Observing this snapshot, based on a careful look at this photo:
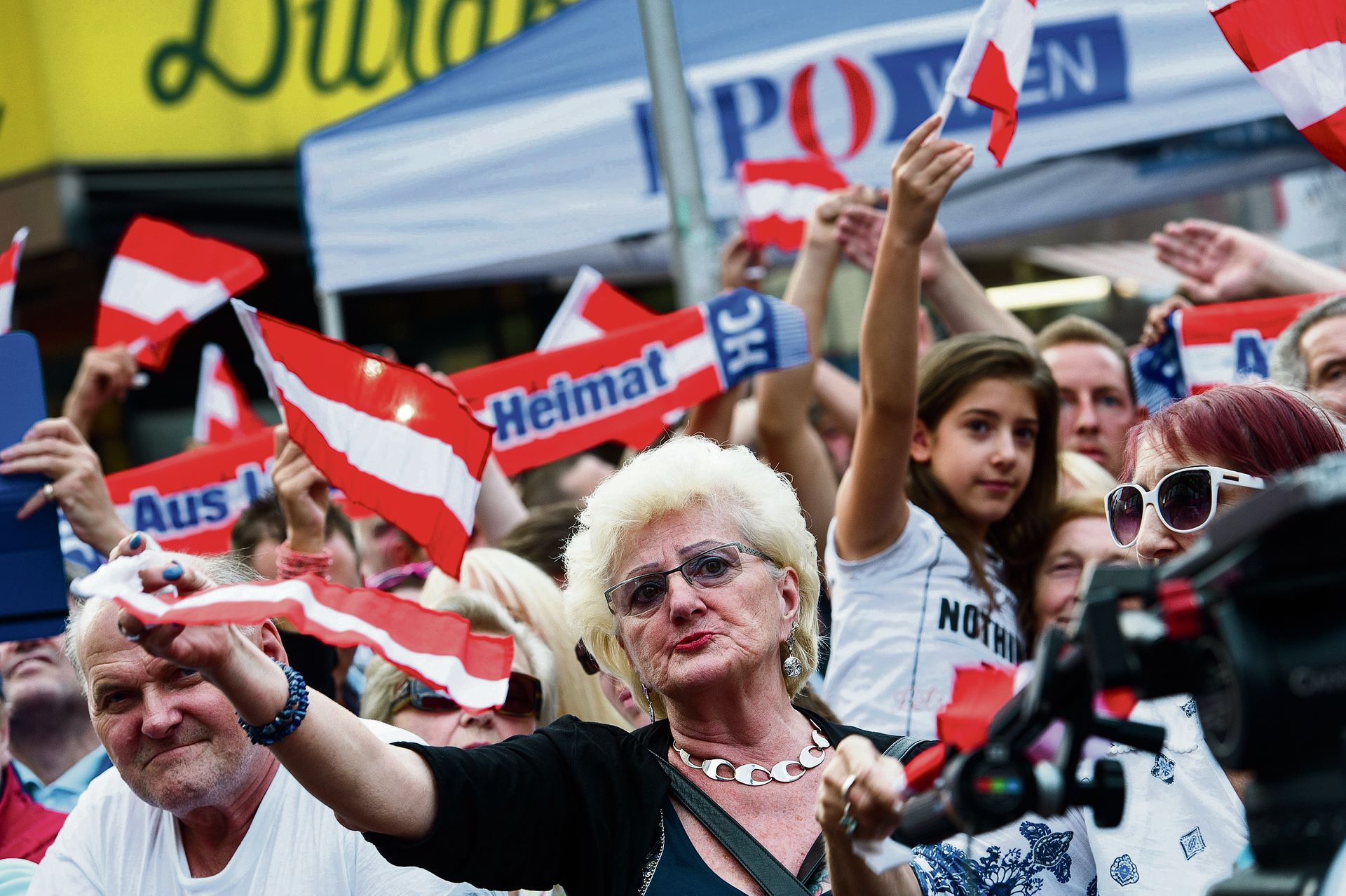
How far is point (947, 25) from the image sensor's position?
604 cm

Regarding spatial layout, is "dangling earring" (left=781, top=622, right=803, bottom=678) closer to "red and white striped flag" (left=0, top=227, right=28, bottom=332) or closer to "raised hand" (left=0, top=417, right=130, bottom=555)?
"raised hand" (left=0, top=417, right=130, bottom=555)

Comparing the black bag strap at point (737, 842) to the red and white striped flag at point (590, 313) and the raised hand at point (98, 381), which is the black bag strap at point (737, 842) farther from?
the red and white striped flag at point (590, 313)

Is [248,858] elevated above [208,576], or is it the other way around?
[208,576]

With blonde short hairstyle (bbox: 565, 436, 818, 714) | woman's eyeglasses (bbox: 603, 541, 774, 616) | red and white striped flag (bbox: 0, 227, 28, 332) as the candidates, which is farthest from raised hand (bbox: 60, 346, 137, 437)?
woman's eyeglasses (bbox: 603, 541, 774, 616)

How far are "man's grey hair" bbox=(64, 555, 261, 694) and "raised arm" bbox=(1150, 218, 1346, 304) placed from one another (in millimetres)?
3003

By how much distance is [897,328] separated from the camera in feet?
11.0

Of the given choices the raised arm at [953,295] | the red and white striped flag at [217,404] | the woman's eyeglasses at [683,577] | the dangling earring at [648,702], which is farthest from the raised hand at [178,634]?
the red and white striped flag at [217,404]

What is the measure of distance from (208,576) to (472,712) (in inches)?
37.3

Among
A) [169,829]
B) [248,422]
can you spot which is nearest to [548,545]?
[169,829]

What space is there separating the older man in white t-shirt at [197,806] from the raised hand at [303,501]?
2.87 ft

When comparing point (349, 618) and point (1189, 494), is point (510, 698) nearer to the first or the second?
point (349, 618)

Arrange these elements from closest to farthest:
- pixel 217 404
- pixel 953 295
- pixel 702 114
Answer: pixel 953 295 → pixel 702 114 → pixel 217 404

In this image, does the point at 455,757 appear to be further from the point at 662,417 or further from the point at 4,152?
the point at 4,152

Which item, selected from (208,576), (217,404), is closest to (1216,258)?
(208,576)
